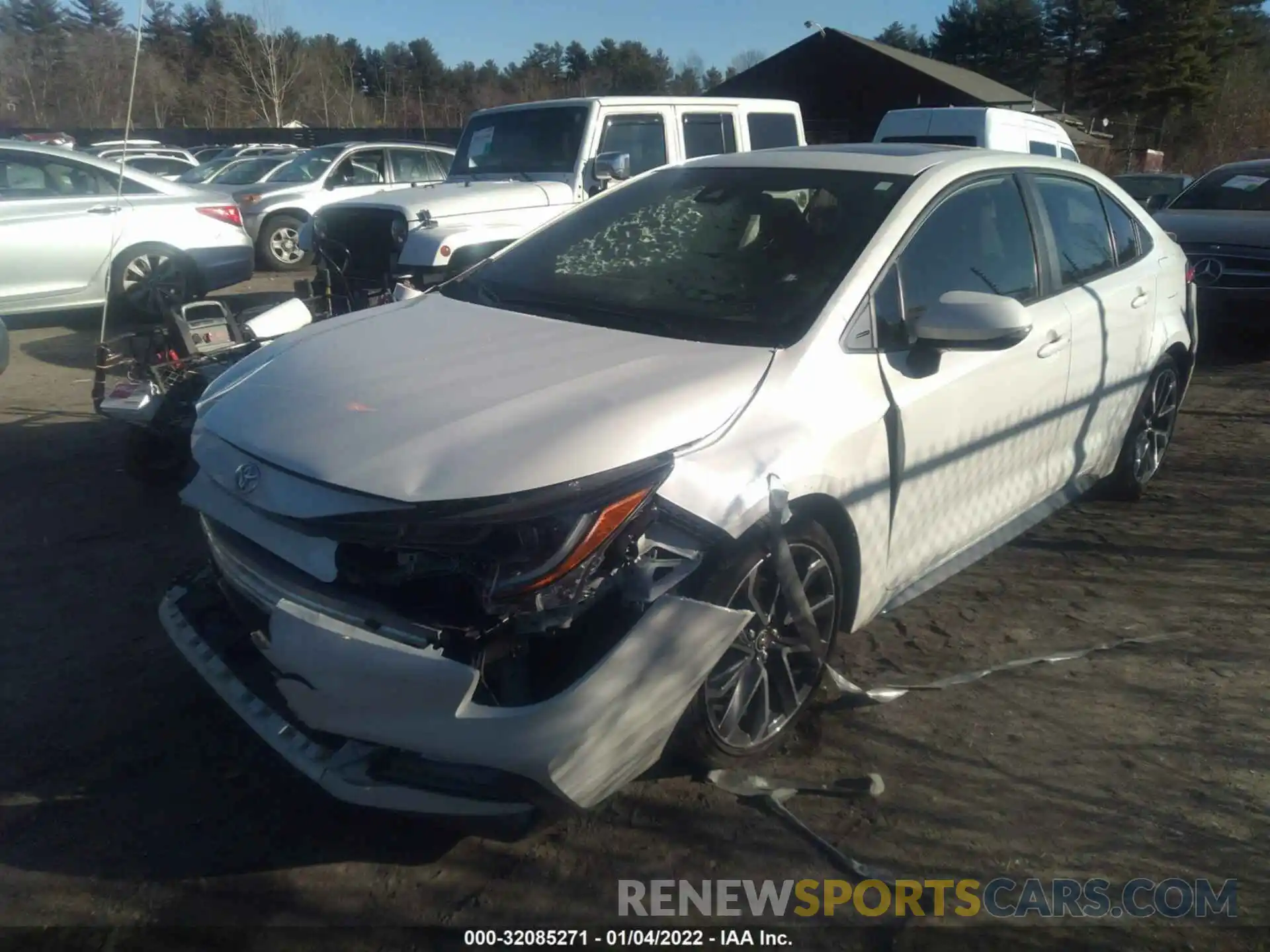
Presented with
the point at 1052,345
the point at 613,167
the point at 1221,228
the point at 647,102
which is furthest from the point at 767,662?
the point at 1221,228

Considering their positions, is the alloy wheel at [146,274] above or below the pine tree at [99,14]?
below

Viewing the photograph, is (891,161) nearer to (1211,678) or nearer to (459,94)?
(1211,678)

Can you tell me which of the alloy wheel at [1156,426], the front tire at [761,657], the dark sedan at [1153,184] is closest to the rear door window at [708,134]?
the alloy wheel at [1156,426]

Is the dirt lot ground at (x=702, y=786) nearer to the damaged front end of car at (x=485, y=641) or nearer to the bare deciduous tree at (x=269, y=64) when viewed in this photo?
the damaged front end of car at (x=485, y=641)

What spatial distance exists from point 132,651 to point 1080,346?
12.6ft

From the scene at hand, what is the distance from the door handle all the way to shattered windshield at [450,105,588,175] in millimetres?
4751

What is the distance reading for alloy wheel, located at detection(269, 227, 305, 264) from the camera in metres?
13.6

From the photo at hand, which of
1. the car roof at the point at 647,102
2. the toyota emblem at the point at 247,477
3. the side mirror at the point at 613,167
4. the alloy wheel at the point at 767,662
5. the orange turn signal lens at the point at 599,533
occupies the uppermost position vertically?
the car roof at the point at 647,102

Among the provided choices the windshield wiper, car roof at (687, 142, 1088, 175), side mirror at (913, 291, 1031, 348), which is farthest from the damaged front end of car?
car roof at (687, 142, 1088, 175)

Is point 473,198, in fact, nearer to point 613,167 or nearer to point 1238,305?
point 613,167

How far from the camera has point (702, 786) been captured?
3100 mm

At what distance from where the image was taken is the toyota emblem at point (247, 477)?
2.72 metres

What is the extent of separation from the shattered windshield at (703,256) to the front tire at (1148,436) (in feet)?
7.33

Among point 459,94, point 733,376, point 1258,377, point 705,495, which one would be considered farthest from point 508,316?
point 459,94
